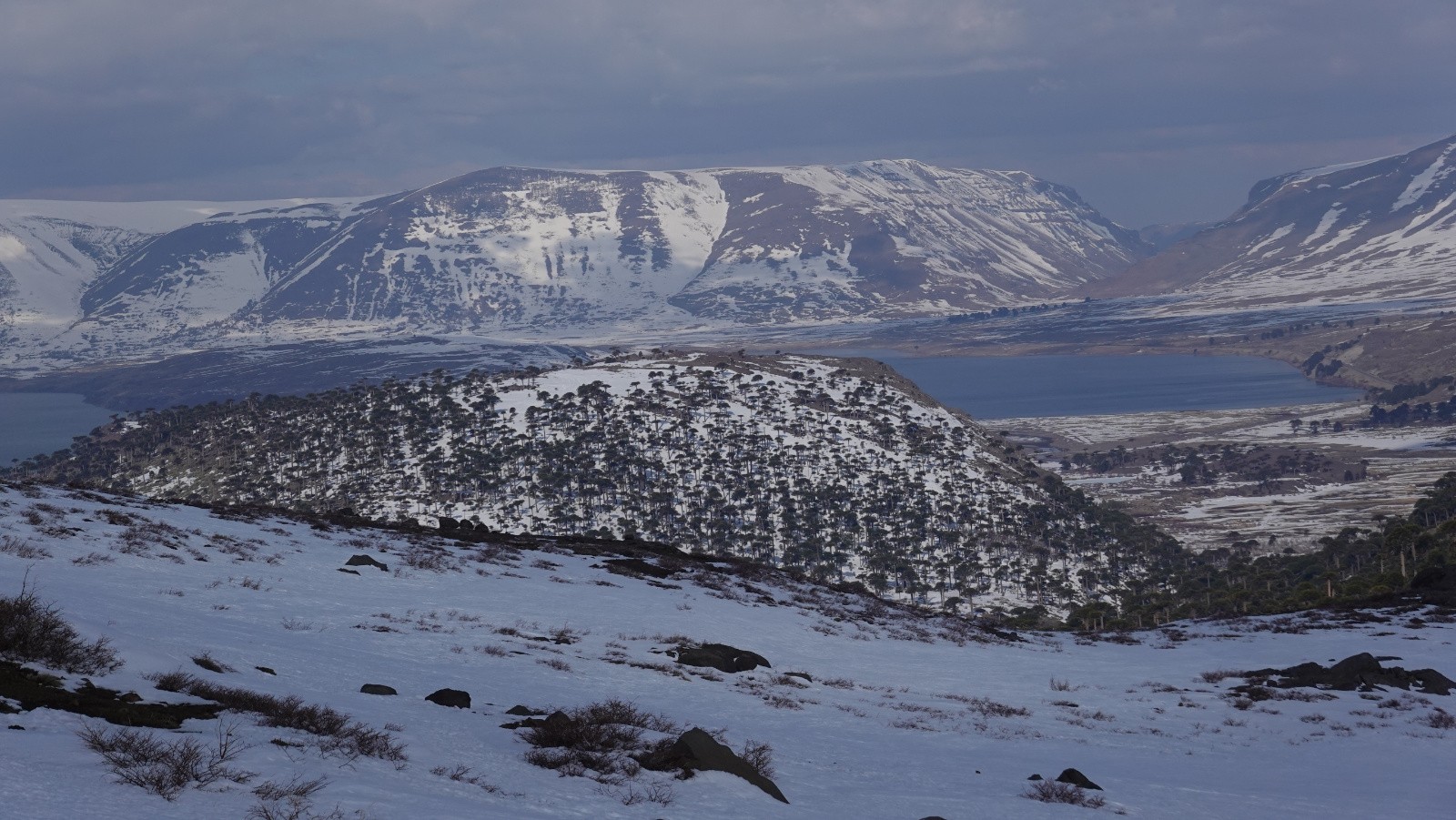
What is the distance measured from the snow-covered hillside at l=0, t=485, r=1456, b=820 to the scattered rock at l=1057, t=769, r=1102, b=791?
34 centimetres

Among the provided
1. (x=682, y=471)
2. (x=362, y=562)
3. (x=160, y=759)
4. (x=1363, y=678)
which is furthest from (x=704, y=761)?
(x=682, y=471)

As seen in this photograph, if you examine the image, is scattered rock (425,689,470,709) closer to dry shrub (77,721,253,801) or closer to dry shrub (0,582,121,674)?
dry shrub (0,582,121,674)

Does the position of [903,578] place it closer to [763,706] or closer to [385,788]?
[763,706]

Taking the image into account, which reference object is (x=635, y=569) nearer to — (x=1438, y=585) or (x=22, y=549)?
(x=22, y=549)

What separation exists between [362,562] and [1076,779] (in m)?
20.5

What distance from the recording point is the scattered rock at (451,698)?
15.7 metres

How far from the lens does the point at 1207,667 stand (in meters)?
33.3

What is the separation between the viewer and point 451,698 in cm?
1577

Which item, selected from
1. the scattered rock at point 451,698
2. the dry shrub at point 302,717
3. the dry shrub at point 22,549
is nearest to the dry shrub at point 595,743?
the scattered rock at point 451,698

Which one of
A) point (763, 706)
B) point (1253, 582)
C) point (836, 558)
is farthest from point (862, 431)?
point (763, 706)

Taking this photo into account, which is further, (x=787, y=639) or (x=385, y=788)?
(x=787, y=639)

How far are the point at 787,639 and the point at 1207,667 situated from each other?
12558 millimetres

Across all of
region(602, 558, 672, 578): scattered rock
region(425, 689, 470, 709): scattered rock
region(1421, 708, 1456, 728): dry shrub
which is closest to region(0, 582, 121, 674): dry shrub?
region(425, 689, 470, 709): scattered rock

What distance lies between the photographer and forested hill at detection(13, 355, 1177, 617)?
127250mm
